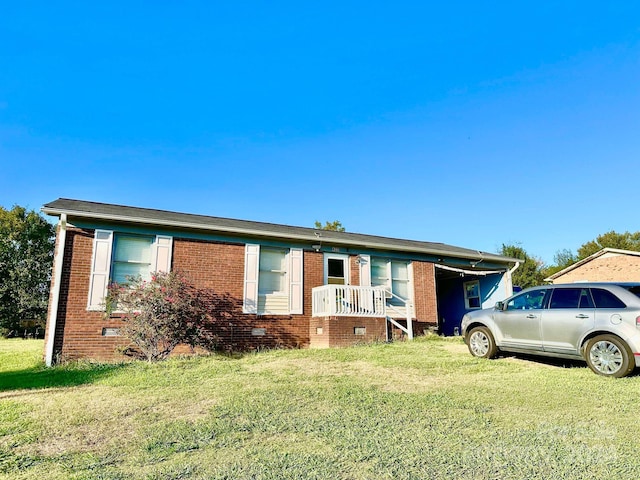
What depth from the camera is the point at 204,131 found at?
15555mm

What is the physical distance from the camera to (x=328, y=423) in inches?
180

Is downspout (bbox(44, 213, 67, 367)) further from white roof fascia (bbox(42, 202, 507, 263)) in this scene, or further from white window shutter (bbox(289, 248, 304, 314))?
white window shutter (bbox(289, 248, 304, 314))

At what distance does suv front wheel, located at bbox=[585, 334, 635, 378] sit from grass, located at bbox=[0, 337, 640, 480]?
22 cm

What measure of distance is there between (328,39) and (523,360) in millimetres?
10095

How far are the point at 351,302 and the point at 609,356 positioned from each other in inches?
274

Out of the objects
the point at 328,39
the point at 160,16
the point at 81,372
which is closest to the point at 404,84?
the point at 328,39

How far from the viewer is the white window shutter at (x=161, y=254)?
1112cm

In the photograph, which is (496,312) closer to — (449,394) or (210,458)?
(449,394)

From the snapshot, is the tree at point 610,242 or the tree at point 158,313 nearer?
the tree at point 158,313

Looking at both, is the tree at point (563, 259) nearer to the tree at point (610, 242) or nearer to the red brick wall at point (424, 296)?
the tree at point (610, 242)

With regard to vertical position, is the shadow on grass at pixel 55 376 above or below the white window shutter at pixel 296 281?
below

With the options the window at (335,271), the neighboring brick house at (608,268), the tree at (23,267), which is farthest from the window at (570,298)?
the tree at (23,267)

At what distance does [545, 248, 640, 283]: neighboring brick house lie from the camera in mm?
24266

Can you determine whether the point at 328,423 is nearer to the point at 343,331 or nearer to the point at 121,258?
the point at 343,331
